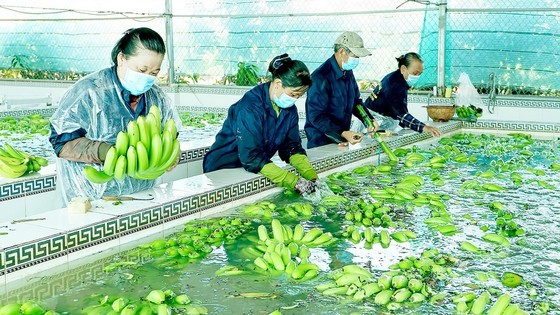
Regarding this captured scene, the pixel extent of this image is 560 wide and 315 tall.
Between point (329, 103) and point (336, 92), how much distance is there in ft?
0.47

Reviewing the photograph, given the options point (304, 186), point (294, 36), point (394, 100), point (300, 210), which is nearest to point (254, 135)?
point (304, 186)

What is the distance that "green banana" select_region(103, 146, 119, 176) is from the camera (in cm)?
359

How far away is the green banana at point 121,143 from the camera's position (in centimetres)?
363

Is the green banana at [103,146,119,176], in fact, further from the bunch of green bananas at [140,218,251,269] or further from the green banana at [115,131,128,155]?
the bunch of green bananas at [140,218,251,269]

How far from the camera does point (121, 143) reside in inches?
143

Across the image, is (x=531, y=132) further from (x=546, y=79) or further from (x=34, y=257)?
(x=34, y=257)

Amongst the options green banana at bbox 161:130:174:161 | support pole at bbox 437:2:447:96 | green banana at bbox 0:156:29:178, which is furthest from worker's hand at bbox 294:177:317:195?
support pole at bbox 437:2:447:96

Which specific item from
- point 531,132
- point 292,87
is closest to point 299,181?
point 292,87

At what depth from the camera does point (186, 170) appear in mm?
7047

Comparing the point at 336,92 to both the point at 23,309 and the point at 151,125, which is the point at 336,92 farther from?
the point at 23,309

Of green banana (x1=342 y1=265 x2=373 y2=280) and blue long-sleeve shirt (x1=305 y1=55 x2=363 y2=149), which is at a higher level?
blue long-sleeve shirt (x1=305 y1=55 x2=363 y2=149)

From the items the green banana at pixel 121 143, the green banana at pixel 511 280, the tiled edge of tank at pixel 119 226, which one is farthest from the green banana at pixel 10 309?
the green banana at pixel 511 280

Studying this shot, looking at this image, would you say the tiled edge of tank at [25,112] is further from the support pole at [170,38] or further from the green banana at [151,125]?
the green banana at [151,125]

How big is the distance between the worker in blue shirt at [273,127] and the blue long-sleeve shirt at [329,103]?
1230 millimetres
